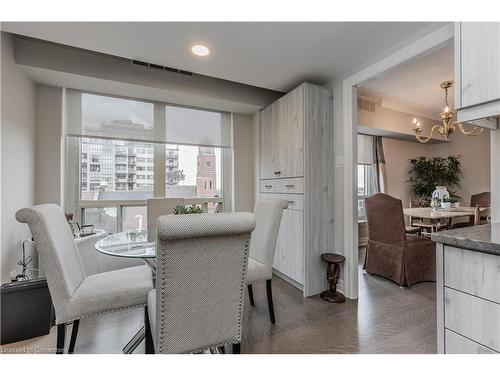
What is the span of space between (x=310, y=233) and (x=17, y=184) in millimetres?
2890

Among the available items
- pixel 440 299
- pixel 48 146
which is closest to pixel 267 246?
pixel 440 299

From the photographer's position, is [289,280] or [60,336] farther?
[289,280]

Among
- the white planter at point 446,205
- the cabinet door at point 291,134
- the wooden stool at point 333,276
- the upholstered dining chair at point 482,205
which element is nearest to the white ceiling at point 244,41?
the cabinet door at point 291,134

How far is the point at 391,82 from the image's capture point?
3.37 metres

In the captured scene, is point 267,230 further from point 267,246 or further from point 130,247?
point 130,247

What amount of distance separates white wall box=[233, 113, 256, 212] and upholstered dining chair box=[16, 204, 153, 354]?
2213mm

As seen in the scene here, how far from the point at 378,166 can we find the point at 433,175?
4.64ft

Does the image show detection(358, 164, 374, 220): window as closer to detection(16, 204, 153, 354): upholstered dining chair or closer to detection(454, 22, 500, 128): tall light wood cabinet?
detection(454, 22, 500, 128): tall light wood cabinet

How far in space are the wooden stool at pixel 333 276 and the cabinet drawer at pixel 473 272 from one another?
1343 millimetres

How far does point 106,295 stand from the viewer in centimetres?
141

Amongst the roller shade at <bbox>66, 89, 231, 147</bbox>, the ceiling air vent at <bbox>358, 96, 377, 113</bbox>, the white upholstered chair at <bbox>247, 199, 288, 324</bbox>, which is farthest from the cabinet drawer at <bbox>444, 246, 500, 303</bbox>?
the ceiling air vent at <bbox>358, 96, 377, 113</bbox>

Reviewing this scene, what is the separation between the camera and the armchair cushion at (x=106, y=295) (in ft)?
4.35

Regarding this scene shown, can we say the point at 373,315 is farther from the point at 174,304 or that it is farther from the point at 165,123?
the point at 165,123
